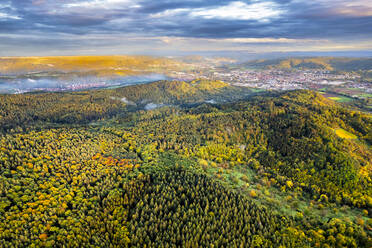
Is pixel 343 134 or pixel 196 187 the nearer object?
Answer: pixel 196 187

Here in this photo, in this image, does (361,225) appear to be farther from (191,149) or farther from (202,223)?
(191,149)

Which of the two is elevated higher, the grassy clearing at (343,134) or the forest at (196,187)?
the grassy clearing at (343,134)

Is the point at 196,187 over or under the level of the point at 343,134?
under

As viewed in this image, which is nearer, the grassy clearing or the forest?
the forest

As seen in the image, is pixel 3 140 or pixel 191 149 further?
pixel 191 149

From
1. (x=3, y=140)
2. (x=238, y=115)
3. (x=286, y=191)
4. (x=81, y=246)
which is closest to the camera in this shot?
(x=81, y=246)

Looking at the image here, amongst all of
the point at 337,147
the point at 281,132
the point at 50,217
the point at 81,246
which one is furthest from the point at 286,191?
the point at 50,217

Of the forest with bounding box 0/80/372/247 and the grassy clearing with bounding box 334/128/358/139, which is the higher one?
the grassy clearing with bounding box 334/128/358/139

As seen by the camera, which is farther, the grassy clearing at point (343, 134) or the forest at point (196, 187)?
the grassy clearing at point (343, 134)
